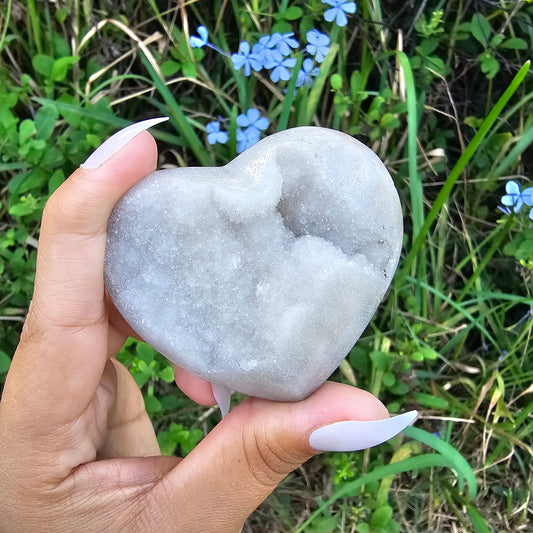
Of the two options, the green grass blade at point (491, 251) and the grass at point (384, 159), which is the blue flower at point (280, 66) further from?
the green grass blade at point (491, 251)

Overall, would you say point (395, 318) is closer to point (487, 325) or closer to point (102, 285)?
point (487, 325)

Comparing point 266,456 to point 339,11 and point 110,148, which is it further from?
point 339,11

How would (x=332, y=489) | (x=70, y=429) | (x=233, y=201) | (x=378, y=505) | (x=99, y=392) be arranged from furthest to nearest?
(x=332, y=489), (x=378, y=505), (x=99, y=392), (x=70, y=429), (x=233, y=201)

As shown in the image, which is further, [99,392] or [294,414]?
[99,392]

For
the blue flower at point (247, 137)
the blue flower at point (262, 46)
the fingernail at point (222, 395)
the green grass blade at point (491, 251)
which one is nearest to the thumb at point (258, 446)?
the fingernail at point (222, 395)

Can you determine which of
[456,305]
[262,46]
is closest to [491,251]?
[456,305]

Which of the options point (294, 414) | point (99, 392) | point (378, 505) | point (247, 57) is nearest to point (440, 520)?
point (378, 505)

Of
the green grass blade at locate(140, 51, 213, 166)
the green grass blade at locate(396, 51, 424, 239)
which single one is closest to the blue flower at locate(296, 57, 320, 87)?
the green grass blade at locate(396, 51, 424, 239)
